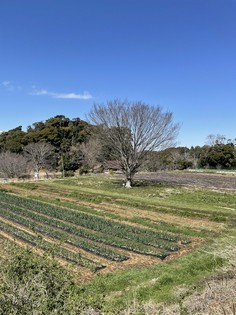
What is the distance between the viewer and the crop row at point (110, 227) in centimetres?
1245

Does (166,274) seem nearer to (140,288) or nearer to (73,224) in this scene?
(140,288)

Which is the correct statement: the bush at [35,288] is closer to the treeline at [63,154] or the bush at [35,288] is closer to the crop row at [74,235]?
the crop row at [74,235]

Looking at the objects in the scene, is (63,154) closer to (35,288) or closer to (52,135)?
(52,135)

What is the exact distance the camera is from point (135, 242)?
1189 cm

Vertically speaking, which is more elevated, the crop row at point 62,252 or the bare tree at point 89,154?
the bare tree at point 89,154

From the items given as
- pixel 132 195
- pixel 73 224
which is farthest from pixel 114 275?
pixel 132 195

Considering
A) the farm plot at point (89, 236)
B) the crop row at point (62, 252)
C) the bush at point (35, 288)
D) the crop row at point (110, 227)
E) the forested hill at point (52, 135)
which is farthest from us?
the forested hill at point (52, 135)

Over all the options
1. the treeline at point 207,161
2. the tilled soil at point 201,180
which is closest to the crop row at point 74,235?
the tilled soil at point 201,180

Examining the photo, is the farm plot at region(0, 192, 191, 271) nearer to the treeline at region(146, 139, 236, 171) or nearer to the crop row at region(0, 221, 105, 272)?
the crop row at region(0, 221, 105, 272)

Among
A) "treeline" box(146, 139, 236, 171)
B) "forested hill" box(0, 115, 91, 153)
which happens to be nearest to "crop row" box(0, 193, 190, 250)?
"forested hill" box(0, 115, 91, 153)

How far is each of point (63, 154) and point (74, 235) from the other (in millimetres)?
39373

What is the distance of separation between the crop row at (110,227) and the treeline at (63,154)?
79.4ft

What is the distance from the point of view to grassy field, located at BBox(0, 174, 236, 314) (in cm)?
641

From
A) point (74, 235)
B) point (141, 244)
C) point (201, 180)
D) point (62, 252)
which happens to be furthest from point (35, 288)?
point (201, 180)
